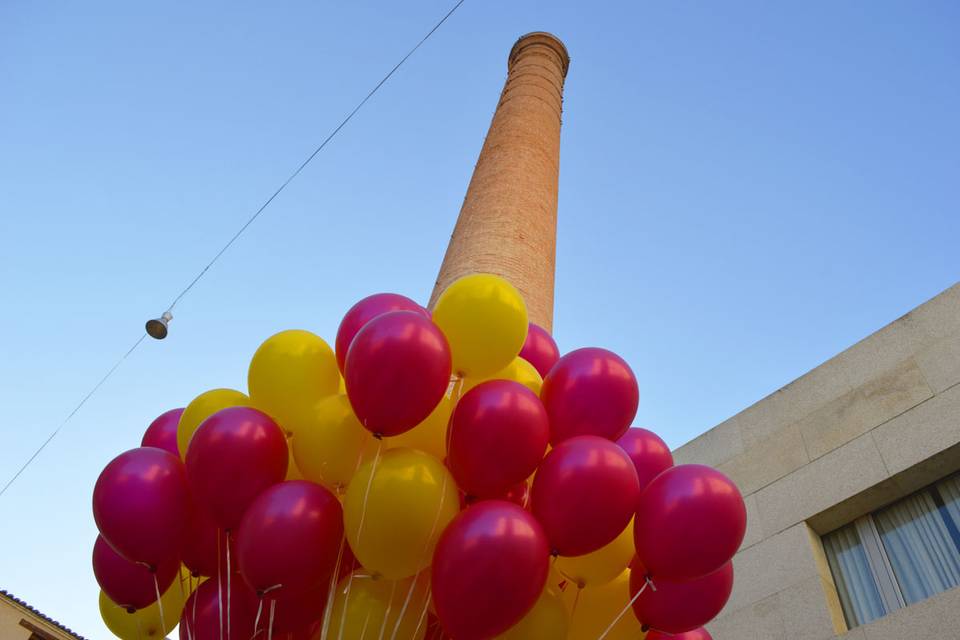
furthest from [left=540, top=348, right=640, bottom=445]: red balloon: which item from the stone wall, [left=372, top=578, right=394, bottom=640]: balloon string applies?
the stone wall

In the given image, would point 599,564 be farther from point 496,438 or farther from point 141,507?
point 141,507

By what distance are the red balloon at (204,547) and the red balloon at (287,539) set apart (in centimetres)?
36

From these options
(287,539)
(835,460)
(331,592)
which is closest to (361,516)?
(287,539)

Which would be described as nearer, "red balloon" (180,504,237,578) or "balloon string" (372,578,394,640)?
"balloon string" (372,578,394,640)

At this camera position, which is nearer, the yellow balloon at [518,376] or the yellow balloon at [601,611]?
the yellow balloon at [601,611]

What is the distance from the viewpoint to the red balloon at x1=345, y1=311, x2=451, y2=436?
105 inches

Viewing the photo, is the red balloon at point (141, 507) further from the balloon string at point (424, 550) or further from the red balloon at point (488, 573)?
the red balloon at point (488, 573)

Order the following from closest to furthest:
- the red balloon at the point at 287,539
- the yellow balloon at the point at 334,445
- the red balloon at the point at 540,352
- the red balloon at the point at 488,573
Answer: the red balloon at the point at 488,573 → the red balloon at the point at 287,539 → the yellow balloon at the point at 334,445 → the red balloon at the point at 540,352

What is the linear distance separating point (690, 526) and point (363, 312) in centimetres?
155

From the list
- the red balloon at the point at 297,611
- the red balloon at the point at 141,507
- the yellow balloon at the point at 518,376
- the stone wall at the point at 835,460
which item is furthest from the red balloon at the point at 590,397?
the stone wall at the point at 835,460

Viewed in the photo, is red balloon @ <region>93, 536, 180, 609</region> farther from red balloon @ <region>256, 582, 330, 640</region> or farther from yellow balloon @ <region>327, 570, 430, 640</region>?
yellow balloon @ <region>327, 570, 430, 640</region>

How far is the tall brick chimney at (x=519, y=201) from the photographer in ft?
19.1

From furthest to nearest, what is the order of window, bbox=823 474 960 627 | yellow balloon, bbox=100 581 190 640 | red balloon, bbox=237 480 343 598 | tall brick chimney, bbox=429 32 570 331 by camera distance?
tall brick chimney, bbox=429 32 570 331 → window, bbox=823 474 960 627 → yellow balloon, bbox=100 581 190 640 → red balloon, bbox=237 480 343 598

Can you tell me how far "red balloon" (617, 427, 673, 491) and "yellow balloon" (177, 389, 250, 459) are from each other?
168 centimetres
